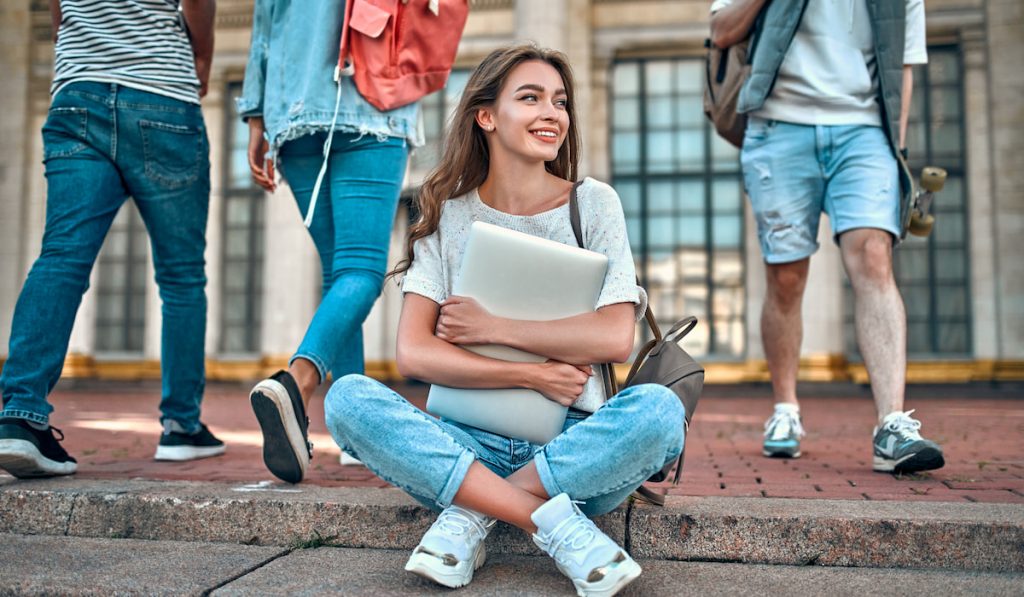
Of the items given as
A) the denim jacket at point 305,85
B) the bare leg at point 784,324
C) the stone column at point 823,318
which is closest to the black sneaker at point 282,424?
the denim jacket at point 305,85

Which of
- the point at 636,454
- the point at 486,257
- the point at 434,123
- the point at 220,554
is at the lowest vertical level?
the point at 220,554

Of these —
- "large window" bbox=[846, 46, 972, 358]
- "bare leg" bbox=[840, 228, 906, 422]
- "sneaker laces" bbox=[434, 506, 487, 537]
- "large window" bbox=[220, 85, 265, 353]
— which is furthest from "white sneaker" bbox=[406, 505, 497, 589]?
"large window" bbox=[220, 85, 265, 353]

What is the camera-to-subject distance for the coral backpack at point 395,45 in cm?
308

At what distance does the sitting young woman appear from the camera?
204 centimetres

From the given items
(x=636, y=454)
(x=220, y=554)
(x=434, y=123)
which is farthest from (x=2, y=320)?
(x=636, y=454)

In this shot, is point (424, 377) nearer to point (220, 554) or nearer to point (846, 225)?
point (220, 554)

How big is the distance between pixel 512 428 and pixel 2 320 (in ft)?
44.5

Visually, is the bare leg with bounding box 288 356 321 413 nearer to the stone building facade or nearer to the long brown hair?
the long brown hair

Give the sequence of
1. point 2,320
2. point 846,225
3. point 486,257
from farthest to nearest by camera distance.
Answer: point 2,320
point 846,225
point 486,257

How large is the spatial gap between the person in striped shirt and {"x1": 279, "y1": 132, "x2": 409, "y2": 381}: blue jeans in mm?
462

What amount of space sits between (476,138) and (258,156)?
3.62ft

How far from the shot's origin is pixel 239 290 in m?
13.6

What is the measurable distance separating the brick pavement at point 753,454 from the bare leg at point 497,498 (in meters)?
0.81

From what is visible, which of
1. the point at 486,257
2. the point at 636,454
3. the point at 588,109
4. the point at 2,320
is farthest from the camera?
the point at 2,320
